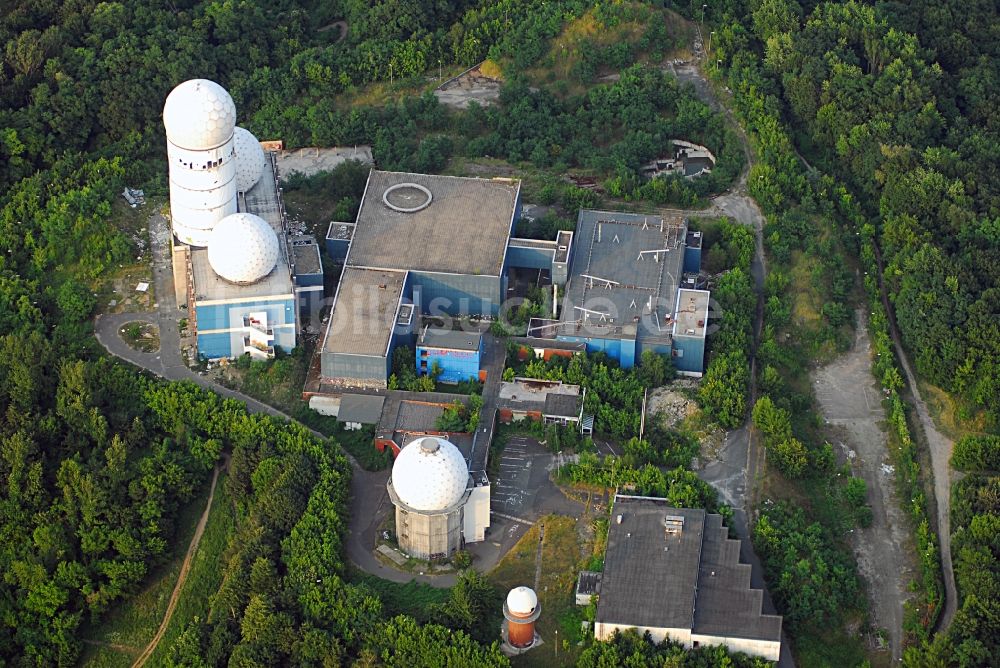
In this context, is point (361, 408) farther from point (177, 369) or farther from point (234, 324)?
point (177, 369)

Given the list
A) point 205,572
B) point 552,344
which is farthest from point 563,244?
point 205,572

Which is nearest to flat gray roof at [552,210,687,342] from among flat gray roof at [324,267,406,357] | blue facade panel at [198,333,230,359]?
flat gray roof at [324,267,406,357]

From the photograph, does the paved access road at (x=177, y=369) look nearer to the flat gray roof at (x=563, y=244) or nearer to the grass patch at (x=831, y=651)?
the grass patch at (x=831, y=651)

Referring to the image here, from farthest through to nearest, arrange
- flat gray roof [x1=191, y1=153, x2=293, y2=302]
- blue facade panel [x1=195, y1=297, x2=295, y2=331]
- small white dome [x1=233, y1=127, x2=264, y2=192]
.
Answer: small white dome [x1=233, y1=127, x2=264, y2=192], flat gray roof [x1=191, y1=153, x2=293, y2=302], blue facade panel [x1=195, y1=297, x2=295, y2=331]

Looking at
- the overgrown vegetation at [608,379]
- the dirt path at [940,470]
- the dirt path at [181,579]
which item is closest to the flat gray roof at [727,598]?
the dirt path at [940,470]

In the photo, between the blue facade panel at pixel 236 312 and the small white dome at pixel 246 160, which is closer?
the blue facade panel at pixel 236 312

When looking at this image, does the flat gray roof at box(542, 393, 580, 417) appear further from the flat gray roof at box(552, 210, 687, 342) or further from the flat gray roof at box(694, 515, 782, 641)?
the flat gray roof at box(694, 515, 782, 641)
